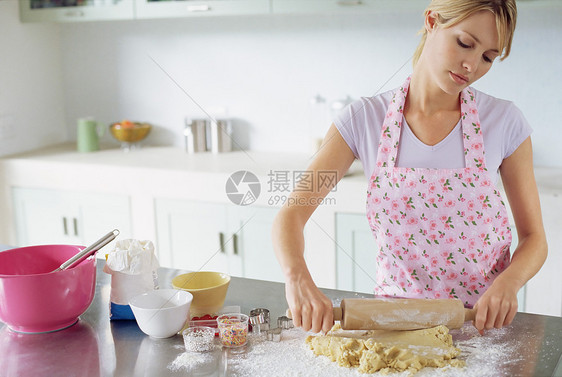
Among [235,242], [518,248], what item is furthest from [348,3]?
[518,248]

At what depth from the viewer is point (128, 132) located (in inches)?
129

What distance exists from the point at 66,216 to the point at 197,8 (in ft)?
3.93

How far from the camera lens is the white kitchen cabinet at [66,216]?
2988 millimetres

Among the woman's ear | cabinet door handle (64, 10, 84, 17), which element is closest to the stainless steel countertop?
the woman's ear

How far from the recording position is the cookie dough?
1.10m

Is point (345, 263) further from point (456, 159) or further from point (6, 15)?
point (6, 15)

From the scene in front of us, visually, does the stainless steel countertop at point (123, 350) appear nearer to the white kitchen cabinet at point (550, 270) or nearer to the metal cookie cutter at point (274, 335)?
the metal cookie cutter at point (274, 335)

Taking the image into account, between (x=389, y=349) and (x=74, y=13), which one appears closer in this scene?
(x=389, y=349)

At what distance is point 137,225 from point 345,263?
1.01 metres

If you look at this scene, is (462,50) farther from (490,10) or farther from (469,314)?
(469,314)

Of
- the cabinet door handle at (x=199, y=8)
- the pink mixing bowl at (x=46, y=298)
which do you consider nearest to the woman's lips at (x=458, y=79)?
the pink mixing bowl at (x=46, y=298)

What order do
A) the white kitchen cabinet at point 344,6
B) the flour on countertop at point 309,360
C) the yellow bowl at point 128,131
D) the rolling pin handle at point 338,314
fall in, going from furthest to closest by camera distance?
the yellow bowl at point 128,131
the white kitchen cabinet at point 344,6
the rolling pin handle at point 338,314
the flour on countertop at point 309,360

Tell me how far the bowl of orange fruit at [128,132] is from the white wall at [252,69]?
0.39 feet

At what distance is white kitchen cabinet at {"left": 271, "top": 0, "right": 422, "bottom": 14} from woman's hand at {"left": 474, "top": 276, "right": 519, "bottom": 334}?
4.94 feet
